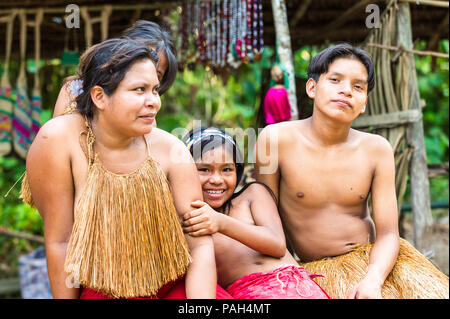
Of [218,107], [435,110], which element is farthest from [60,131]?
[218,107]

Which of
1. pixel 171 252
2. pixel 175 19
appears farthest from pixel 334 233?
pixel 175 19

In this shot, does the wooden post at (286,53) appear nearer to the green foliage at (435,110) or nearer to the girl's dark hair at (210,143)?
the girl's dark hair at (210,143)

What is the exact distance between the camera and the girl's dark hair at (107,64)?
5.78ft

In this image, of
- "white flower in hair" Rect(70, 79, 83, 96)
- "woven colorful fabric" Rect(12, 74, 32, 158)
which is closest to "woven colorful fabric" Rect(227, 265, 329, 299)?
"white flower in hair" Rect(70, 79, 83, 96)

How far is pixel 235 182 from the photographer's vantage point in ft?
7.87

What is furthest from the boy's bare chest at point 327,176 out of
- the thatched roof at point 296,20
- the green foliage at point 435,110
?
the green foliage at point 435,110

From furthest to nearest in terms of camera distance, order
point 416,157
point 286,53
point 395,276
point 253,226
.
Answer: point 416,157, point 286,53, point 395,276, point 253,226

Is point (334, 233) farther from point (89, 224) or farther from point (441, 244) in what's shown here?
point (441, 244)

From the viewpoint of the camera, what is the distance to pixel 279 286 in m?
2.01

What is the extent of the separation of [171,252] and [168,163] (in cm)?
34

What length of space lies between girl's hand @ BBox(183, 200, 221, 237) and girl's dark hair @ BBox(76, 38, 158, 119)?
0.54 m

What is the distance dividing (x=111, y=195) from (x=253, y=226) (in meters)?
0.64

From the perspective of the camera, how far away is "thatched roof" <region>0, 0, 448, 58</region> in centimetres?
449

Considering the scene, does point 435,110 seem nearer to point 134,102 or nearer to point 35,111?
point 35,111
